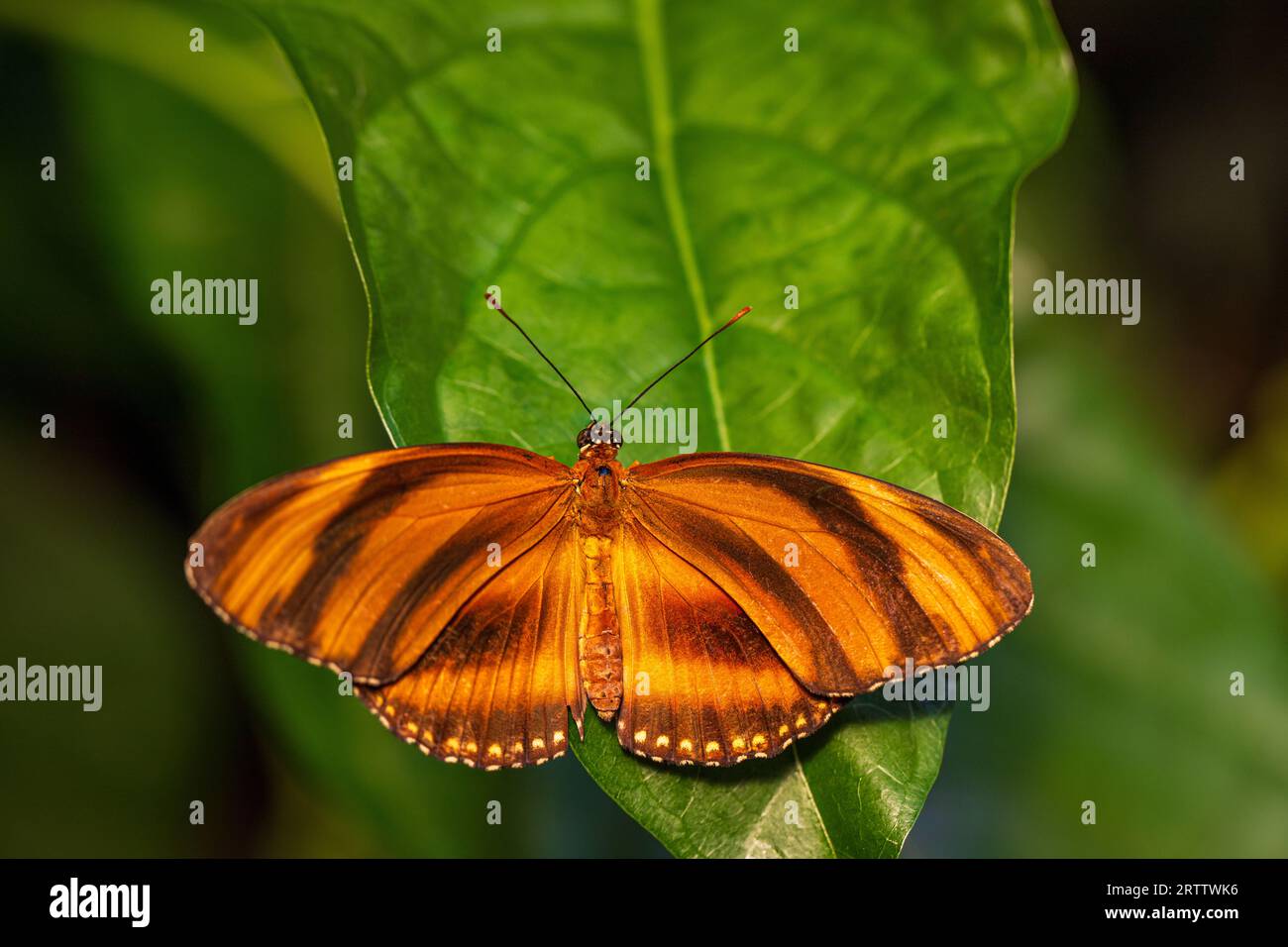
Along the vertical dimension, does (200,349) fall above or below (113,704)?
above

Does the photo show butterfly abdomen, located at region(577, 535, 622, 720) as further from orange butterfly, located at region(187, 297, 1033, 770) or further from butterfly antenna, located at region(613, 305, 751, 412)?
butterfly antenna, located at region(613, 305, 751, 412)

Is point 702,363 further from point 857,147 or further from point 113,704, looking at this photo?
point 113,704

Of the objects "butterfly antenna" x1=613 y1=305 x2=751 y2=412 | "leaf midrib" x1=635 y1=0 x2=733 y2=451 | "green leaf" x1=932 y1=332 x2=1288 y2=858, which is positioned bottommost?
"green leaf" x1=932 y1=332 x2=1288 y2=858

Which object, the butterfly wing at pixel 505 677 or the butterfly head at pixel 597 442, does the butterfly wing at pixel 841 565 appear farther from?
the butterfly wing at pixel 505 677

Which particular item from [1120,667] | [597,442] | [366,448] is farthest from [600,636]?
[1120,667]

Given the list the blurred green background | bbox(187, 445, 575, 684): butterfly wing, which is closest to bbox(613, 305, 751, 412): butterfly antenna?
bbox(187, 445, 575, 684): butterfly wing
